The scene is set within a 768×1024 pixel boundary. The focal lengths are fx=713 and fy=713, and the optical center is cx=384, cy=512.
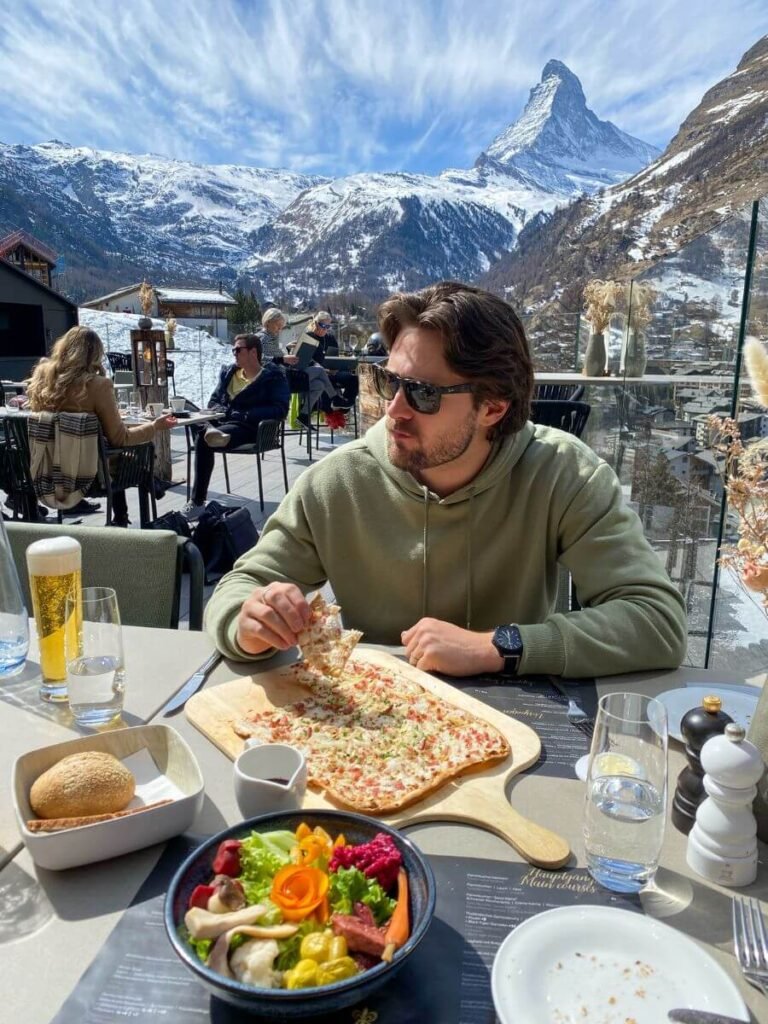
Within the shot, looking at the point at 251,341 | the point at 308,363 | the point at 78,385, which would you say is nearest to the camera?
the point at 78,385

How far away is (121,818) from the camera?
3.02ft

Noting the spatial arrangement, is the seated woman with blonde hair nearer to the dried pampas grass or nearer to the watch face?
the watch face

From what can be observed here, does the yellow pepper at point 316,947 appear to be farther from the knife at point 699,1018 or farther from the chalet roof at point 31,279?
the chalet roof at point 31,279

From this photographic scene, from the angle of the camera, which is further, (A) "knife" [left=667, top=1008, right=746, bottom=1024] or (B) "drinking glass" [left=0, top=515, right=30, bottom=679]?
(B) "drinking glass" [left=0, top=515, right=30, bottom=679]

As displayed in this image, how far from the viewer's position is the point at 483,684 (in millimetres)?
1486

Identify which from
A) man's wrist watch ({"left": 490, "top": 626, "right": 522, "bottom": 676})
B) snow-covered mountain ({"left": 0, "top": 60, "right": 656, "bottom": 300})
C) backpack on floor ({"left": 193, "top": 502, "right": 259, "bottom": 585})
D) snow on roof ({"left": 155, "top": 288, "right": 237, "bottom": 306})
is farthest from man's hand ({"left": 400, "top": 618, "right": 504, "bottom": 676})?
snow-covered mountain ({"left": 0, "top": 60, "right": 656, "bottom": 300})

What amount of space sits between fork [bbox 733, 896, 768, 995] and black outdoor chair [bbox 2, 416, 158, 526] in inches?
193

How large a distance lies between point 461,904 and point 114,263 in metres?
148

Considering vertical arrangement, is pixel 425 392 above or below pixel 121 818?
above

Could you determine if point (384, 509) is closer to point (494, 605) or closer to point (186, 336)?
point (494, 605)

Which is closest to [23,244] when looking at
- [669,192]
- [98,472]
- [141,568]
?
[669,192]

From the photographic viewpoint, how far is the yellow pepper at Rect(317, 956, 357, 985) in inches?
27.1

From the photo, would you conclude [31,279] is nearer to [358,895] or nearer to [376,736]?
[376,736]

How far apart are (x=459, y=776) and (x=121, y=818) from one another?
0.50 metres
